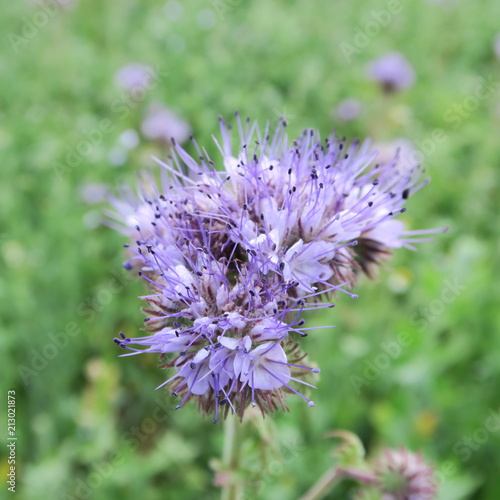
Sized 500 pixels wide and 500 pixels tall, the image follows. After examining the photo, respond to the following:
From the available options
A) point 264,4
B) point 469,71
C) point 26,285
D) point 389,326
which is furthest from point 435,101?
point 26,285

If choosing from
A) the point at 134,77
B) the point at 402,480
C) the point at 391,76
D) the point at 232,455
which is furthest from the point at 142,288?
the point at 391,76

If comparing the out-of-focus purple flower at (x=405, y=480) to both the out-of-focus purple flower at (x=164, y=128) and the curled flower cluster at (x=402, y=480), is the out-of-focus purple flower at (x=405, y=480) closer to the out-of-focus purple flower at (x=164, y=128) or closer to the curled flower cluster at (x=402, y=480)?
the curled flower cluster at (x=402, y=480)

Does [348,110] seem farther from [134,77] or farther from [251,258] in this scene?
[251,258]

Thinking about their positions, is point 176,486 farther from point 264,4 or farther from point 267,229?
point 264,4

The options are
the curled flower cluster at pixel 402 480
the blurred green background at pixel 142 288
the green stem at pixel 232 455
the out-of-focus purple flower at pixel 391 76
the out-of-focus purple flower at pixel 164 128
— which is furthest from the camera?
the out-of-focus purple flower at pixel 391 76

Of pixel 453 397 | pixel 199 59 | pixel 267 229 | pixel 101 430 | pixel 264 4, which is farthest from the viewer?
pixel 264 4

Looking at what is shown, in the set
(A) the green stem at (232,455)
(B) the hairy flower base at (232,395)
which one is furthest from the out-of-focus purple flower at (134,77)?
(B) the hairy flower base at (232,395)
